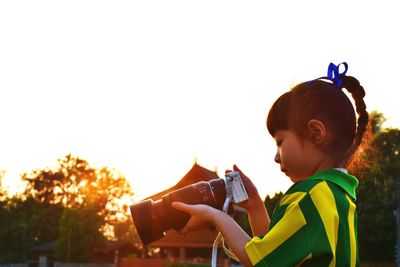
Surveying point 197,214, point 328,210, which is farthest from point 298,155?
point 197,214

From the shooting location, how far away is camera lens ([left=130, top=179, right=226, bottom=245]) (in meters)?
2.44

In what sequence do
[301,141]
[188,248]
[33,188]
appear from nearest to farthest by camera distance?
[301,141] → [188,248] → [33,188]

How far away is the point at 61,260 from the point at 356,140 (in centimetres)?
5388

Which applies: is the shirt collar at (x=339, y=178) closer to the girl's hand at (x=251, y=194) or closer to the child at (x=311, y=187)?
the child at (x=311, y=187)

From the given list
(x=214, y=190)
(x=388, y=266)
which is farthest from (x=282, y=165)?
(x=388, y=266)

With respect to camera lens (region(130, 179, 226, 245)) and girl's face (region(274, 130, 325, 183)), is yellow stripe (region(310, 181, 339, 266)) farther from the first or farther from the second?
camera lens (region(130, 179, 226, 245))

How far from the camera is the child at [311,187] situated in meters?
2.05

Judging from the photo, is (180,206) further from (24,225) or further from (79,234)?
(24,225)

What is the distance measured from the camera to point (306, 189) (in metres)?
2.12

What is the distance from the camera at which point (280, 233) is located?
207cm

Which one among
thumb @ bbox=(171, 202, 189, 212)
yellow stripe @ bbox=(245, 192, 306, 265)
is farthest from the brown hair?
thumb @ bbox=(171, 202, 189, 212)

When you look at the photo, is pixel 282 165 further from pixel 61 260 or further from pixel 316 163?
pixel 61 260

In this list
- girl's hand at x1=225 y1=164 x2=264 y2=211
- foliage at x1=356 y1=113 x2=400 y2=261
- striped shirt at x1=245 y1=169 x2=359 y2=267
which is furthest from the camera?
foliage at x1=356 y1=113 x2=400 y2=261

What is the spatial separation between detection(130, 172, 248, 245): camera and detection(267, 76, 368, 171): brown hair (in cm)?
27
